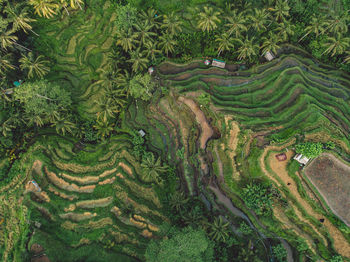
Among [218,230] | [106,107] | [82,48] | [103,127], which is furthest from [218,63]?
[218,230]

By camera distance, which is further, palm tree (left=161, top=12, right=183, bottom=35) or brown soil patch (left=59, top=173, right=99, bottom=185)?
brown soil patch (left=59, top=173, right=99, bottom=185)

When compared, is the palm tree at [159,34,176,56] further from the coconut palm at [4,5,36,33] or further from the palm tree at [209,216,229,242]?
the palm tree at [209,216,229,242]

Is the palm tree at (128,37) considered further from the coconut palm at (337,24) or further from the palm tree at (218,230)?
the coconut palm at (337,24)

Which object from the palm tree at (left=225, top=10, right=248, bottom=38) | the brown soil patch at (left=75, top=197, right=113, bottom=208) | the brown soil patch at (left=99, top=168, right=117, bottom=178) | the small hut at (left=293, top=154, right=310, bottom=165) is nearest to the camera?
the small hut at (left=293, top=154, right=310, bottom=165)

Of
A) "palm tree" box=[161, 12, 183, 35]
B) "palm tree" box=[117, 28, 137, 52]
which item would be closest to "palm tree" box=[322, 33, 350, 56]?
"palm tree" box=[161, 12, 183, 35]

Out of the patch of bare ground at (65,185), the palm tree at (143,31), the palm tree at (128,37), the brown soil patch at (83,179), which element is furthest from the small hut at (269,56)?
the patch of bare ground at (65,185)

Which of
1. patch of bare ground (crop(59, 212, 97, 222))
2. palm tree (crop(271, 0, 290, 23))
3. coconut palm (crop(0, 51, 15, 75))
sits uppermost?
palm tree (crop(271, 0, 290, 23))

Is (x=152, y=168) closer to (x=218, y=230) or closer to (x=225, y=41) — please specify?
(x=218, y=230)
